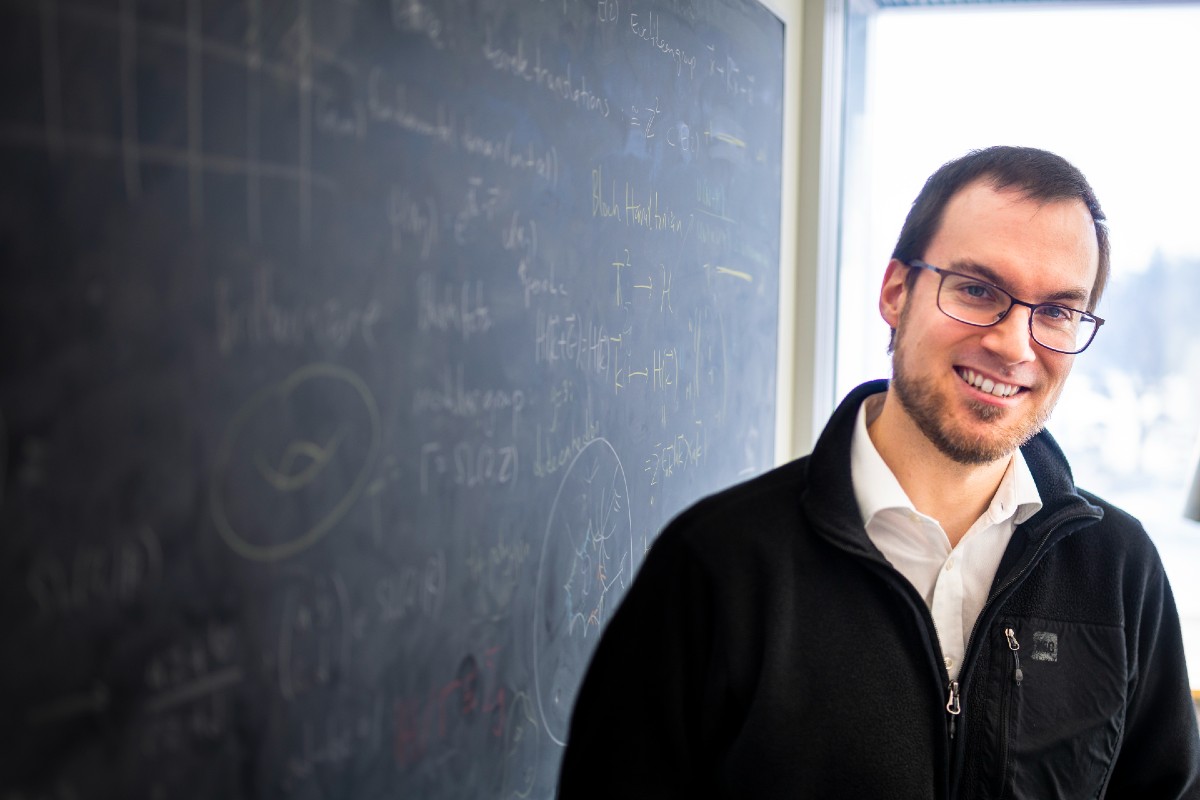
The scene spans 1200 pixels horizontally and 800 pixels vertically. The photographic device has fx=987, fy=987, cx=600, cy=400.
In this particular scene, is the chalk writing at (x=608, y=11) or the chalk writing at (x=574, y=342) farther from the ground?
the chalk writing at (x=608, y=11)

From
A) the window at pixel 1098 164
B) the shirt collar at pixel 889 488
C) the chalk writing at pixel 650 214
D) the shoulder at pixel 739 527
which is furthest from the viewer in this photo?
the window at pixel 1098 164

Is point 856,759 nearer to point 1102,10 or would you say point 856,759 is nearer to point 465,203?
point 465,203

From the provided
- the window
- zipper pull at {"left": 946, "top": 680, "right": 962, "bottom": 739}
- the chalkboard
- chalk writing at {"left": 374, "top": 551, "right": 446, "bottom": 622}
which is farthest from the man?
the window

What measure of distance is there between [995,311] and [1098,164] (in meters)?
2.10

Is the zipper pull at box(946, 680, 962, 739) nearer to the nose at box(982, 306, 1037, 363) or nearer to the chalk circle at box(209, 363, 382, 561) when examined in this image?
the nose at box(982, 306, 1037, 363)

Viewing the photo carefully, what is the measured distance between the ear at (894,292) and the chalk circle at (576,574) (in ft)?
1.83

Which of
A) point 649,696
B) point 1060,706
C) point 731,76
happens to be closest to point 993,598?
point 1060,706

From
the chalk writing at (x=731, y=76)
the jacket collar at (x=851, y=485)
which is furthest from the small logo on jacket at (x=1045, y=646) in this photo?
the chalk writing at (x=731, y=76)

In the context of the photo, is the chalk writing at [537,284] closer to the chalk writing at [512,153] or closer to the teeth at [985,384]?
the chalk writing at [512,153]

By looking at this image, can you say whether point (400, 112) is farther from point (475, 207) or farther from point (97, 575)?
point (97, 575)

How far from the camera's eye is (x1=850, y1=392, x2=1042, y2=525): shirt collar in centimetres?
150

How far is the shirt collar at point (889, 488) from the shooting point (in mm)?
1496

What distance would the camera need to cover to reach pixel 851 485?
1475mm

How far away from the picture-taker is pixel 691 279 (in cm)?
220
